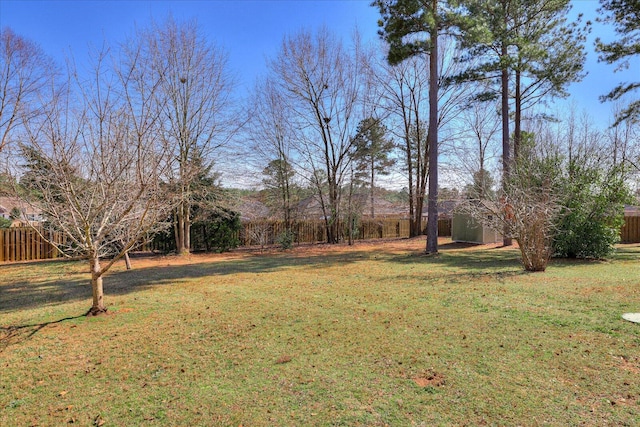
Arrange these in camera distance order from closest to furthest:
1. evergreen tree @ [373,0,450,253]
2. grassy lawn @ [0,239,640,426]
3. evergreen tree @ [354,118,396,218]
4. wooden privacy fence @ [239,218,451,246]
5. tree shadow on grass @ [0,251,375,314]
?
grassy lawn @ [0,239,640,426], tree shadow on grass @ [0,251,375,314], evergreen tree @ [373,0,450,253], wooden privacy fence @ [239,218,451,246], evergreen tree @ [354,118,396,218]

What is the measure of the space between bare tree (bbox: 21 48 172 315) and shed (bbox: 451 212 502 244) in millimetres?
14073

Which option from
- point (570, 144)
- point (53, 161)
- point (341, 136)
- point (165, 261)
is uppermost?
point (341, 136)

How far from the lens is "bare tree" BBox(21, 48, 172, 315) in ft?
14.2

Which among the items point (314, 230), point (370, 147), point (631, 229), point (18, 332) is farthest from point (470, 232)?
point (18, 332)

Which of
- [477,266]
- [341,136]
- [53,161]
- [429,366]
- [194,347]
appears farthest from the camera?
[341,136]

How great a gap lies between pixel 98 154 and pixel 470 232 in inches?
645

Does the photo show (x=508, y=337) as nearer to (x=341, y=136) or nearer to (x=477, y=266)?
(x=477, y=266)

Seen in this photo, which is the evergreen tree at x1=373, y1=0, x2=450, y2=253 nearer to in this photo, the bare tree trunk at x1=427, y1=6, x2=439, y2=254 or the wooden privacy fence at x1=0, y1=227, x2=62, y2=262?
the bare tree trunk at x1=427, y1=6, x2=439, y2=254

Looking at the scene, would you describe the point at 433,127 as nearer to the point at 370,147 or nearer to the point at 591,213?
the point at 591,213

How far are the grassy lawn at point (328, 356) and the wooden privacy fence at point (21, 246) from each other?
747cm

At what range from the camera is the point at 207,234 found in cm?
1544

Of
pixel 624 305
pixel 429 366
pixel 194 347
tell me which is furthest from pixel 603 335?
pixel 194 347

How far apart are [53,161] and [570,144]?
15.1 meters

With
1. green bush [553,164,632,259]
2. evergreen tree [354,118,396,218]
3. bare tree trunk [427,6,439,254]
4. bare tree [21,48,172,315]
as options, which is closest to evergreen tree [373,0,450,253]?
bare tree trunk [427,6,439,254]
